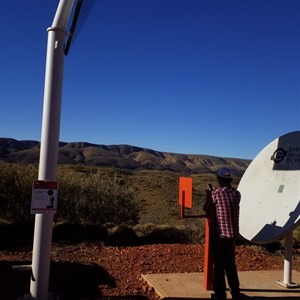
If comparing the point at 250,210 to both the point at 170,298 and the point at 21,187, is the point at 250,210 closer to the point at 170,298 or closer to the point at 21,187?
the point at 170,298

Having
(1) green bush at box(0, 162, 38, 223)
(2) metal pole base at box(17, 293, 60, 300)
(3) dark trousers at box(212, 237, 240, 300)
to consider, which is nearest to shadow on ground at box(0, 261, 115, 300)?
(2) metal pole base at box(17, 293, 60, 300)

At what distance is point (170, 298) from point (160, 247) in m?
3.41

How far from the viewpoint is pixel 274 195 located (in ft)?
23.2

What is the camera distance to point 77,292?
21.6ft

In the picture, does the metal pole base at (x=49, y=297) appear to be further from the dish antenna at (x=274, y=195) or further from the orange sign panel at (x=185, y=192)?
the dish antenna at (x=274, y=195)

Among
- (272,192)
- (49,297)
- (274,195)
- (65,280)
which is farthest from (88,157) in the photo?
(49,297)

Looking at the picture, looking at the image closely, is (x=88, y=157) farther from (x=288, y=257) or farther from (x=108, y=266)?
(x=288, y=257)

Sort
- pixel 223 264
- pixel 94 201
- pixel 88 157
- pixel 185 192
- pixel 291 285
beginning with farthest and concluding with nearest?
pixel 88 157 < pixel 94 201 < pixel 291 285 < pixel 185 192 < pixel 223 264

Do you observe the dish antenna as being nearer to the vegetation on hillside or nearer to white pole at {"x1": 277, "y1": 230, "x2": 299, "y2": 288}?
white pole at {"x1": 277, "y1": 230, "x2": 299, "y2": 288}

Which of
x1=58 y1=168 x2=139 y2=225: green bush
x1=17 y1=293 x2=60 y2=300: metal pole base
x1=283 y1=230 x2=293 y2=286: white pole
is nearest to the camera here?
x1=17 y1=293 x2=60 y2=300: metal pole base

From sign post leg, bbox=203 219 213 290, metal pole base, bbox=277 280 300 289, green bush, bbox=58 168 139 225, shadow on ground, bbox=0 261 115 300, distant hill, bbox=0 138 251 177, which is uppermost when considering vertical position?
distant hill, bbox=0 138 251 177

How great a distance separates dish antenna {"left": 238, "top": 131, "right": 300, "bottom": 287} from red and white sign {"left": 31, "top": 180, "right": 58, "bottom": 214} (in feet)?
9.69

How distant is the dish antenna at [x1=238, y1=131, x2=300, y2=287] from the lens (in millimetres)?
6441

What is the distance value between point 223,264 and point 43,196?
2.43m
